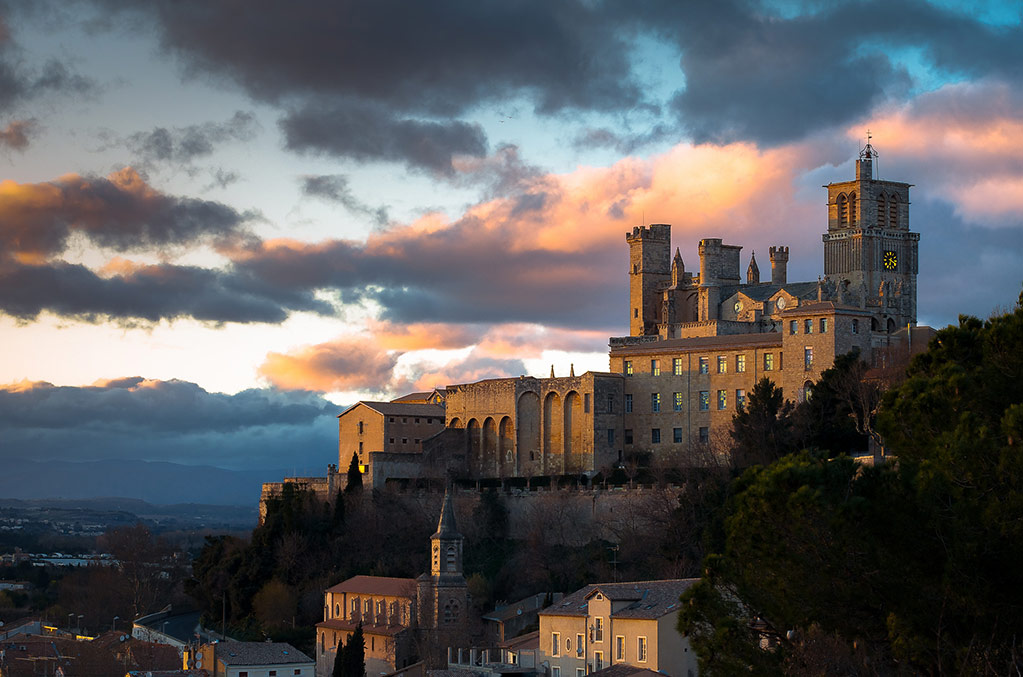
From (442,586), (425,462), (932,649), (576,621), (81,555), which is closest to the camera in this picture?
(932,649)

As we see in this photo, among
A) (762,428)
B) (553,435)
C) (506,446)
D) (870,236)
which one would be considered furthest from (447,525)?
(870,236)

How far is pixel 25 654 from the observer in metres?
79.0

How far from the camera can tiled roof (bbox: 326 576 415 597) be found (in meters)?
69.6

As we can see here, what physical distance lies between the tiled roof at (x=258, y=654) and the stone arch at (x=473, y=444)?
726 inches

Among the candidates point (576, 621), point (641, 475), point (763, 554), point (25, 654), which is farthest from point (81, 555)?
point (763, 554)

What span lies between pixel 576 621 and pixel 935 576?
32.3 m

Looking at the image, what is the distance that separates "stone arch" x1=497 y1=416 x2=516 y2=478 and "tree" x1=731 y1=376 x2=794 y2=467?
1756 centimetres

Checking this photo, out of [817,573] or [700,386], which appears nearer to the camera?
[817,573]

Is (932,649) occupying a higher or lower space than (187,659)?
higher

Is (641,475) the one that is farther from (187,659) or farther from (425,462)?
(187,659)

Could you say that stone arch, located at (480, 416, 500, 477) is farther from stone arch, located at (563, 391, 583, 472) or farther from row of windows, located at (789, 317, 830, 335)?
row of windows, located at (789, 317, 830, 335)

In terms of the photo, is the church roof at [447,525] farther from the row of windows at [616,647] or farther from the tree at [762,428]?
the row of windows at [616,647]

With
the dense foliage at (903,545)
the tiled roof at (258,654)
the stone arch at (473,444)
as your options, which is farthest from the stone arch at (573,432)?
the dense foliage at (903,545)

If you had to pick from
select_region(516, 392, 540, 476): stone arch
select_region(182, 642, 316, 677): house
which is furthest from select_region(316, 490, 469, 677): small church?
select_region(516, 392, 540, 476): stone arch
